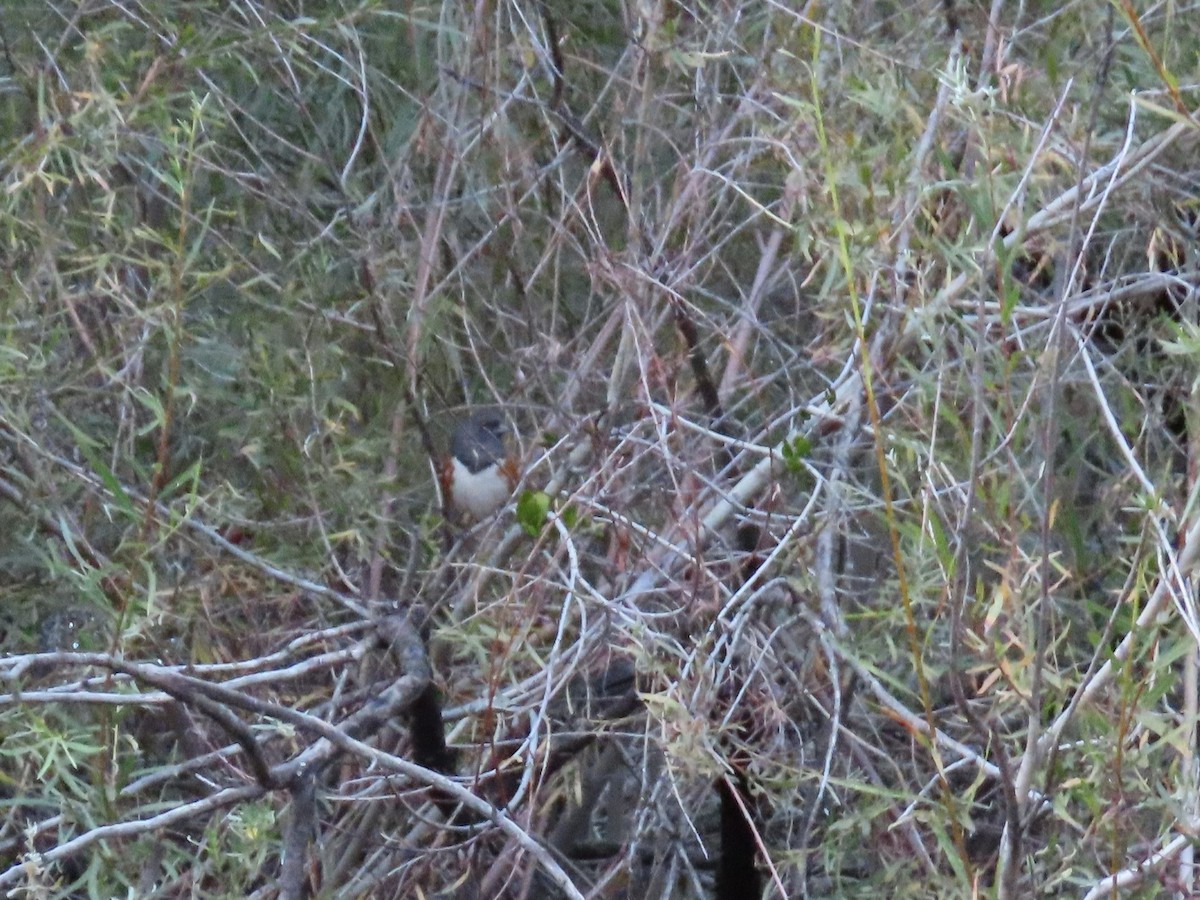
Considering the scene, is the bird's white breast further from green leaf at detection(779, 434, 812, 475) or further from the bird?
green leaf at detection(779, 434, 812, 475)

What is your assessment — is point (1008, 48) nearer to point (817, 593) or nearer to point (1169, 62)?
point (1169, 62)

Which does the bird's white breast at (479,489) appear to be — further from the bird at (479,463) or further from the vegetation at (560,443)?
the vegetation at (560,443)

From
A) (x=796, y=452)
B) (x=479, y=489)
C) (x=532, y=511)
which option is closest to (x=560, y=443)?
(x=532, y=511)

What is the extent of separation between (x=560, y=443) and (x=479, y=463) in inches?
33.8

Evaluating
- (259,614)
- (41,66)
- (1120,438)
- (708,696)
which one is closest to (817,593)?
(708,696)

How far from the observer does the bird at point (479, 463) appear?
2967 mm

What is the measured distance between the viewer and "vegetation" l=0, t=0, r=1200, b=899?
173cm

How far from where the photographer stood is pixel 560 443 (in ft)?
7.37

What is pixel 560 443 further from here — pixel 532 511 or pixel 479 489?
pixel 479 489

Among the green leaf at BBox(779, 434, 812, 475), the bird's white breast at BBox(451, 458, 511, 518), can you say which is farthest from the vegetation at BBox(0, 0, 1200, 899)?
the bird's white breast at BBox(451, 458, 511, 518)

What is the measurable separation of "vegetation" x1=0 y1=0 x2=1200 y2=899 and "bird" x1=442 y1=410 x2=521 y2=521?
0.10 m

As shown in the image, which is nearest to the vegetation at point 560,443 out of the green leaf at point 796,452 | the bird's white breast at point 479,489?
the green leaf at point 796,452

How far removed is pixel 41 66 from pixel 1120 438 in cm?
192

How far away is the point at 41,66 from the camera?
2572mm
